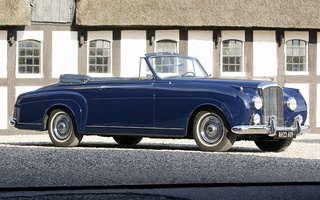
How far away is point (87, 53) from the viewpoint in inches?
915

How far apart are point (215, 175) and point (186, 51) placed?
14908mm

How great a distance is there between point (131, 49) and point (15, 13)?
420 cm

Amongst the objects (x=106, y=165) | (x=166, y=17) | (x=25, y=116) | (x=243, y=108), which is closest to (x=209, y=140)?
Result: (x=243, y=108)

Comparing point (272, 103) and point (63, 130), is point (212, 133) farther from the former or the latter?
point (63, 130)

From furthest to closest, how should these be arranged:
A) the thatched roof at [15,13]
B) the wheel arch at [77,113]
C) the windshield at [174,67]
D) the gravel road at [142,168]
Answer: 1. the thatched roof at [15,13]
2. the wheel arch at [77,113]
3. the windshield at [174,67]
4. the gravel road at [142,168]

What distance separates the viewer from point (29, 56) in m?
23.2

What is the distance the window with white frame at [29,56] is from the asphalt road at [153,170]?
11.8 meters

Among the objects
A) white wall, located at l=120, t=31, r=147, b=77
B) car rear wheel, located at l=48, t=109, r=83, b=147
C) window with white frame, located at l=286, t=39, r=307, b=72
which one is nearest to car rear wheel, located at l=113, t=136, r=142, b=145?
car rear wheel, located at l=48, t=109, r=83, b=147

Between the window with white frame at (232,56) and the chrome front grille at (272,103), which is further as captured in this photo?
the window with white frame at (232,56)

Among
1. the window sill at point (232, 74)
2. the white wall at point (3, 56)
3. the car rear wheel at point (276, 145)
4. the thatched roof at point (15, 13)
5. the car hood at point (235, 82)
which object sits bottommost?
the car rear wheel at point (276, 145)

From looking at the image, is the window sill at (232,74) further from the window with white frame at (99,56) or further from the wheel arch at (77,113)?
the wheel arch at (77,113)

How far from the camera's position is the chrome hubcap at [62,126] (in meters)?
13.2

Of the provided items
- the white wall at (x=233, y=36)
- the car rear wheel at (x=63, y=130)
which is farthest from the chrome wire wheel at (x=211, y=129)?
the white wall at (x=233, y=36)

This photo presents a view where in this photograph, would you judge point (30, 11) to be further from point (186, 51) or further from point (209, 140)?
point (209, 140)
